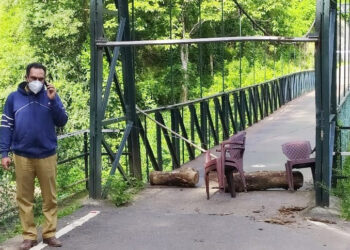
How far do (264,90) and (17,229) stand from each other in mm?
15534

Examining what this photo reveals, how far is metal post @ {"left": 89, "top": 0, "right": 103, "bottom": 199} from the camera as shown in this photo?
22.6 ft

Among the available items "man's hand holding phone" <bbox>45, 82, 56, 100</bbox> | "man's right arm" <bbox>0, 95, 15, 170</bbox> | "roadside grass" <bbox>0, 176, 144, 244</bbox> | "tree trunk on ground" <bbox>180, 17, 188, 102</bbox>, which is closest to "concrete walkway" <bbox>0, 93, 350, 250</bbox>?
"roadside grass" <bbox>0, 176, 144, 244</bbox>

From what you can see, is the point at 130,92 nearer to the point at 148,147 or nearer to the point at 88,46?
the point at 148,147

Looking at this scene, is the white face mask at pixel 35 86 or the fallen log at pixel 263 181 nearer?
the white face mask at pixel 35 86

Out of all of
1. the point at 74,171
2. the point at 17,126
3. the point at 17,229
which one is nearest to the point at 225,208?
the point at 17,229

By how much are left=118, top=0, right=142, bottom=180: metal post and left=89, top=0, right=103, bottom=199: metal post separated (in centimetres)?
77

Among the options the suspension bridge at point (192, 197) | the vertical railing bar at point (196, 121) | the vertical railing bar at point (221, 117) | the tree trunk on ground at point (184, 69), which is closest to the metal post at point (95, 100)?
the suspension bridge at point (192, 197)

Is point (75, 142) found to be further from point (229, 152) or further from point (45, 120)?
point (45, 120)

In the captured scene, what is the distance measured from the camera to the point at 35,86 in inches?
188

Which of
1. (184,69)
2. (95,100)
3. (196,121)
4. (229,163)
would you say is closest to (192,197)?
(229,163)

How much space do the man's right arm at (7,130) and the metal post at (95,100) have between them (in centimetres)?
205

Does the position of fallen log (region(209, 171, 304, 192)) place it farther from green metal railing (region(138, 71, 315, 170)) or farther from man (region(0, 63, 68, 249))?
man (region(0, 63, 68, 249))

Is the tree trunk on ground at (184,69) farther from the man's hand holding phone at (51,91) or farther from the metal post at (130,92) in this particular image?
the man's hand holding phone at (51,91)

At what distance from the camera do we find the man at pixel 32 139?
486 cm
